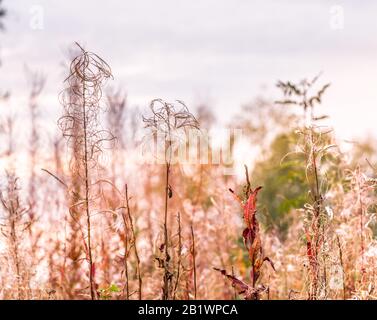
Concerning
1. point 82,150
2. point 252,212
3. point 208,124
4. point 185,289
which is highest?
point 208,124

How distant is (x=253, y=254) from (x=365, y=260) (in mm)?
1123

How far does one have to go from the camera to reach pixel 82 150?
3891 millimetres

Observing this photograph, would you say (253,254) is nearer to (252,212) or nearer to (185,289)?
(252,212)

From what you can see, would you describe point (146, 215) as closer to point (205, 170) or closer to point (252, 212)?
point (205, 170)

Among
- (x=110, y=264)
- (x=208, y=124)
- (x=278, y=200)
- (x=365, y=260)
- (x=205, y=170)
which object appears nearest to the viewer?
(x=365, y=260)

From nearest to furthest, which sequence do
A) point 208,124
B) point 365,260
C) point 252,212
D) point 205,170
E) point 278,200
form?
point 252,212 < point 365,260 < point 205,170 < point 208,124 < point 278,200

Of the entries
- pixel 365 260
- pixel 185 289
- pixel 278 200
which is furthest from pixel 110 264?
pixel 278 200

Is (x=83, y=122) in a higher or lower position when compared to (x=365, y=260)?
higher

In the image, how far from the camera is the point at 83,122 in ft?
12.9

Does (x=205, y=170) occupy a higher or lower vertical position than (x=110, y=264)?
higher

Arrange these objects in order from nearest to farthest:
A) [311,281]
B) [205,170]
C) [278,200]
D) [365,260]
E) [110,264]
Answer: [311,281]
[365,260]
[110,264]
[205,170]
[278,200]

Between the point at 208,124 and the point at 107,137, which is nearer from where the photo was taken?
the point at 107,137

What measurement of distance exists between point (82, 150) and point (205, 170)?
189 inches

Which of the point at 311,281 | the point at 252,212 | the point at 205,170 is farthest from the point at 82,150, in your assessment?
the point at 205,170
